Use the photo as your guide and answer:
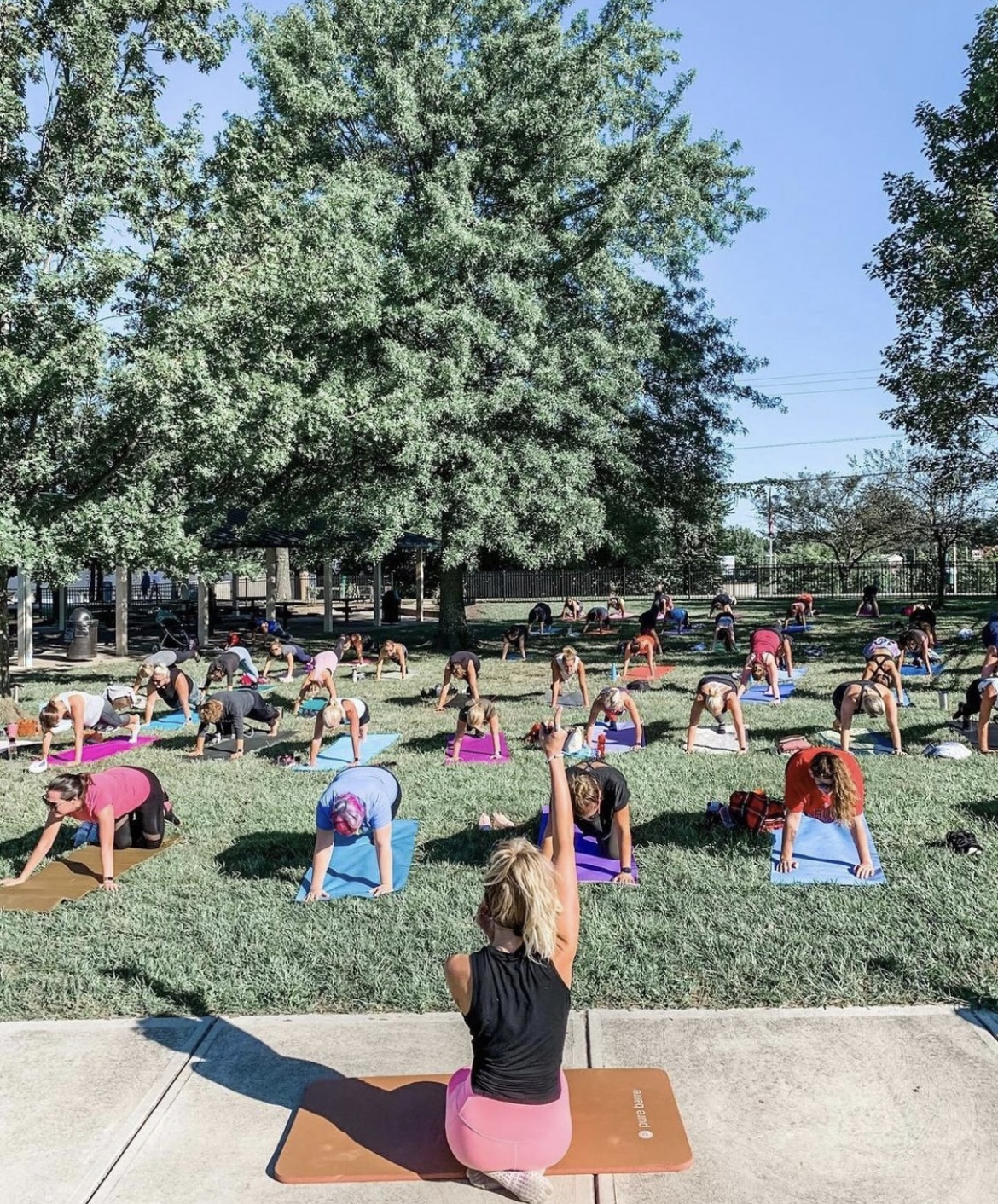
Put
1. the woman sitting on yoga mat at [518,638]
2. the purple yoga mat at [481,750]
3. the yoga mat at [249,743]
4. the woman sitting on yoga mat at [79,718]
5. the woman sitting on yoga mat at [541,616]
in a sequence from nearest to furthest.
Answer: the purple yoga mat at [481,750]
the woman sitting on yoga mat at [79,718]
the yoga mat at [249,743]
the woman sitting on yoga mat at [518,638]
the woman sitting on yoga mat at [541,616]

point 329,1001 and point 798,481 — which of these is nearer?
point 329,1001

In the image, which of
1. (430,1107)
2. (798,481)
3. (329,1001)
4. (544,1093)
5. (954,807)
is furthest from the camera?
(798,481)

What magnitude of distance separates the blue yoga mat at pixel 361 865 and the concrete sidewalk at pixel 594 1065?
1816 mm

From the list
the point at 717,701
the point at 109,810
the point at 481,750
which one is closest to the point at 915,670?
the point at 717,701

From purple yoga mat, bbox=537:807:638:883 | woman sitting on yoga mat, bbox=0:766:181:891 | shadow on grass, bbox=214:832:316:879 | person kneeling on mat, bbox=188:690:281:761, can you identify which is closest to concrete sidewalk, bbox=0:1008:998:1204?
purple yoga mat, bbox=537:807:638:883

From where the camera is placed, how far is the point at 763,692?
1510 cm

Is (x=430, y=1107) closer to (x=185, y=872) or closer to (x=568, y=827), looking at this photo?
(x=568, y=827)

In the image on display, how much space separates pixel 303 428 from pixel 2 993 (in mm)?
12542

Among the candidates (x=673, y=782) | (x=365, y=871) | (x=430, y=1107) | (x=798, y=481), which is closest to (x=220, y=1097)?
(x=430, y=1107)

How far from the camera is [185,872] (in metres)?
7.45

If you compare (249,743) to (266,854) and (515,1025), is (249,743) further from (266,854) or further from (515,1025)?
(515,1025)

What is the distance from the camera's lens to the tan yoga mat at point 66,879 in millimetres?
6781

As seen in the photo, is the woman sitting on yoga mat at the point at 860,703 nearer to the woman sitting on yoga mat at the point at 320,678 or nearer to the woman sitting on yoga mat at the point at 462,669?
the woman sitting on yoga mat at the point at 462,669

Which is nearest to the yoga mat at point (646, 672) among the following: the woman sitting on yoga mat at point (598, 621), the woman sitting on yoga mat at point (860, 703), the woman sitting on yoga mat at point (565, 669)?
the woman sitting on yoga mat at point (565, 669)
